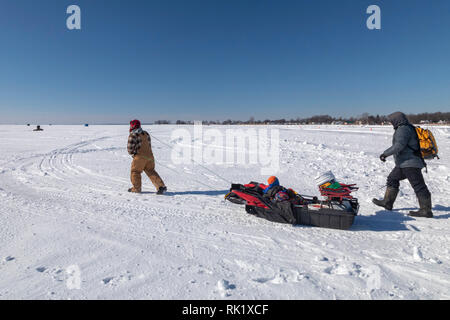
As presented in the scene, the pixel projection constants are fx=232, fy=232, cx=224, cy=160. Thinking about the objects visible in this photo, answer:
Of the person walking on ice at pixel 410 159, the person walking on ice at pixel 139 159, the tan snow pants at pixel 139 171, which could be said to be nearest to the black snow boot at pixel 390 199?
the person walking on ice at pixel 410 159

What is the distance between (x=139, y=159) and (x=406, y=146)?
17.5 feet

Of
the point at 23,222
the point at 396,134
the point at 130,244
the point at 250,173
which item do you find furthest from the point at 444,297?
the point at 250,173

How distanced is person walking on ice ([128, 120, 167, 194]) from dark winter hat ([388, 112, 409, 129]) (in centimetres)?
482

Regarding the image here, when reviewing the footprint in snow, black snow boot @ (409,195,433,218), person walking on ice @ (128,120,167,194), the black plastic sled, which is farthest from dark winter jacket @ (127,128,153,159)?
black snow boot @ (409,195,433,218)

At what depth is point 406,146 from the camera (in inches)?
159

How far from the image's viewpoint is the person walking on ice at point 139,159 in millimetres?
5387

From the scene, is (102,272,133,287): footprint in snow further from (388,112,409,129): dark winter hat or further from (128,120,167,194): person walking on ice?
(388,112,409,129): dark winter hat

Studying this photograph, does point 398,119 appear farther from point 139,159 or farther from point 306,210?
point 139,159

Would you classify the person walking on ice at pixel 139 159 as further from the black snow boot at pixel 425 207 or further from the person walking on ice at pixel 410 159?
the black snow boot at pixel 425 207

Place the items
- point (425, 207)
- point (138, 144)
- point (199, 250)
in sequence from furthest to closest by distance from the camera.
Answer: point (138, 144), point (425, 207), point (199, 250)

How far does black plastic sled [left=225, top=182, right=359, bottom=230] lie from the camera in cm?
346

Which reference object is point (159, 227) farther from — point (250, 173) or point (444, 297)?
point (250, 173)

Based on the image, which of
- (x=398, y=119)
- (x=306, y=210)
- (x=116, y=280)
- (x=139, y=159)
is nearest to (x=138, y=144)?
(x=139, y=159)

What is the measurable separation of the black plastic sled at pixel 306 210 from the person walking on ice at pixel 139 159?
2.46m
